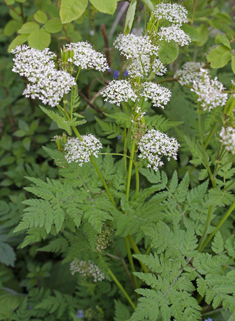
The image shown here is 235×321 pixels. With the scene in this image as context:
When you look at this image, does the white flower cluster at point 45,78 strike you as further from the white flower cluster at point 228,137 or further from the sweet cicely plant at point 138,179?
the white flower cluster at point 228,137

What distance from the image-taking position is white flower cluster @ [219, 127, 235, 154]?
1.15 meters

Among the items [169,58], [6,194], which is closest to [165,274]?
[169,58]

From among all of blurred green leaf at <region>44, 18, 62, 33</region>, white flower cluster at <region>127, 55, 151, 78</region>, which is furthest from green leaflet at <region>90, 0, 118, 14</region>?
blurred green leaf at <region>44, 18, 62, 33</region>

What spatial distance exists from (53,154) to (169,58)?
1073 mm

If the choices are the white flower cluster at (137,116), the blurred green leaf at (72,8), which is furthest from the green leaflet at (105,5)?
the white flower cluster at (137,116)

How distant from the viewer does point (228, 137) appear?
3.83 ft

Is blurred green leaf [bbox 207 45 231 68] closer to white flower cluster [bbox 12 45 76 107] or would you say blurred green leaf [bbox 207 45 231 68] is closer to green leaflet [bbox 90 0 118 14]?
green leaflet [bbox 90 0 118 14]

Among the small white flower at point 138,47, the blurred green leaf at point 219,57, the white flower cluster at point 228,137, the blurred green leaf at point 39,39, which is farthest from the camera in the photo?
the blurred green leaf at point 39,39

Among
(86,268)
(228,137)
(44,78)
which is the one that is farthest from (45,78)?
(86,268)

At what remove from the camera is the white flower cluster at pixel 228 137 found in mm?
1154

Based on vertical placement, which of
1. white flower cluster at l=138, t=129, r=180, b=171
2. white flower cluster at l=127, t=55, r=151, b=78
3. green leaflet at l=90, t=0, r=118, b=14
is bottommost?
white flower cluster at l=138, t=129, r=180, b=171

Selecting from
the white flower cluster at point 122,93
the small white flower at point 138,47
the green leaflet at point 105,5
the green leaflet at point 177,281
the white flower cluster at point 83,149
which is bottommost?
the green leaflet at point 177,281

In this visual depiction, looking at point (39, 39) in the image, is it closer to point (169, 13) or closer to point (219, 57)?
point (169, 13)

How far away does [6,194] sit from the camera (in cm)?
297
